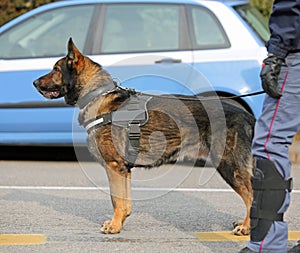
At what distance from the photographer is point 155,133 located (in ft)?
17.9

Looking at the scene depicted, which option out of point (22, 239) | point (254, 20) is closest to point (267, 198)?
point (22, 239)

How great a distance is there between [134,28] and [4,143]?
204 centimetres

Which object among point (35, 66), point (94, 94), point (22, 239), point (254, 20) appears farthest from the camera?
point (254, 20)

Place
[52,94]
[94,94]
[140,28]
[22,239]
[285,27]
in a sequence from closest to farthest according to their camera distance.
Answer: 1. [285,27]
2. [22,239]
3. [94,94]
4. [52,94]
5. [140,28]

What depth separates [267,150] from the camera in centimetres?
403

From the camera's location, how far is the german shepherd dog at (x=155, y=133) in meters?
5.38

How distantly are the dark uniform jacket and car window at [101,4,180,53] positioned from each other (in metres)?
4.37

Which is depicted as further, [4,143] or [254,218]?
[4,143]

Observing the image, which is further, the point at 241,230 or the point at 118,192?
the point at 118,192

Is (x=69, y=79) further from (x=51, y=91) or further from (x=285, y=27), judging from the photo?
(x=285, y=27)

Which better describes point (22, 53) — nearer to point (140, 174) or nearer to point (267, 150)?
point (140, 174)

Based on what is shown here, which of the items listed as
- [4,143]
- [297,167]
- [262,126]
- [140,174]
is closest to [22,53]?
[4,143]

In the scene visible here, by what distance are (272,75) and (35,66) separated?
15.8 feet

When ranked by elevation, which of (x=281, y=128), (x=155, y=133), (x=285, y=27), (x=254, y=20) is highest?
(x=285, y=27)
